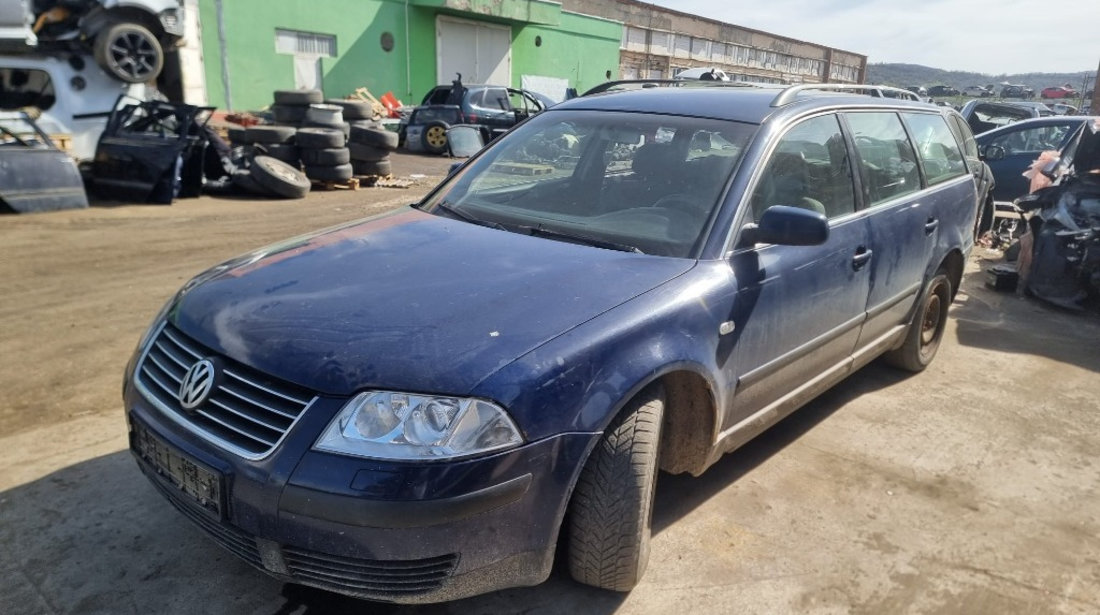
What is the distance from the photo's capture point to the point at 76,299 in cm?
560

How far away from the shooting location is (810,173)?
11.1 feet

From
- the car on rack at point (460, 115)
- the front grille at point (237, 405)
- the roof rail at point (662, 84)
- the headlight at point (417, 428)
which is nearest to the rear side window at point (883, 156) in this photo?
the roof rail at point (662, 84)

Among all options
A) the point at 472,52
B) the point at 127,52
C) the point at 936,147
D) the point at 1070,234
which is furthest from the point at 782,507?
the point at 472,52

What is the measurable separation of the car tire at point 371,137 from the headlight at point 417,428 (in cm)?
1076

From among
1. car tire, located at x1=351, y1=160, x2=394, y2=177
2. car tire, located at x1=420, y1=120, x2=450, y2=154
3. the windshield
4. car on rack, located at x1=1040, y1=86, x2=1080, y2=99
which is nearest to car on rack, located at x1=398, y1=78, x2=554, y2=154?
car tire, located at x1=420, y1=120, x2=450, y2=154

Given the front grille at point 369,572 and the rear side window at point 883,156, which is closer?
the front grille at point 369,572

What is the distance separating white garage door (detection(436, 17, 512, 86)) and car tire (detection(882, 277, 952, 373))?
880 inches

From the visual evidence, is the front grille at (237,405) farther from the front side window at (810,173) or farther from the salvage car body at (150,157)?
the salvage car body at (150,157)

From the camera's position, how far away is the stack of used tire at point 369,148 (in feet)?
39.7

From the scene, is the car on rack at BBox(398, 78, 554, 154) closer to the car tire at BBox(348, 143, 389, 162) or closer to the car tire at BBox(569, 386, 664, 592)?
the car tire at BBox(348, 143, 389, 162)

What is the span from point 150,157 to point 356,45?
45.7 ft

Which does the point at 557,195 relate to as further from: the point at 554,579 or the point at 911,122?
the point at 911,122

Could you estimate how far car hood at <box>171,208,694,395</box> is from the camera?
6.80ft

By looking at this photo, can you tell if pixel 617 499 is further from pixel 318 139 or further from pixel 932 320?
pixel 318 139
